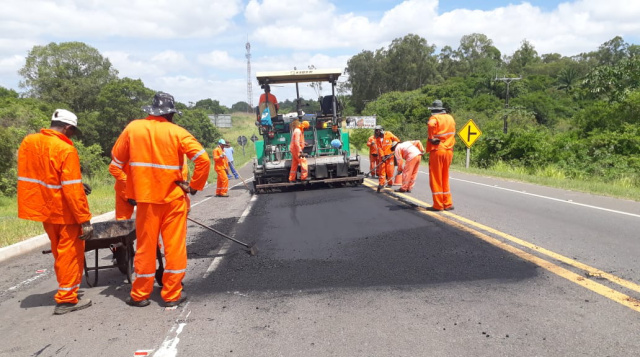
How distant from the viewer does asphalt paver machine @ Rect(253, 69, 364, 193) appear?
12.8 meters

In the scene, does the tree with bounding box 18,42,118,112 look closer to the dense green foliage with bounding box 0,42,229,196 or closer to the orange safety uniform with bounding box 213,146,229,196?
the dense green foliage with bounding box 0,42,229,196

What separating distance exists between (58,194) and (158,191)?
0.91 m

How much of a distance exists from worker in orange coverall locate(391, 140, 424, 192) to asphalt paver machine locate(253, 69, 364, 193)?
2027 mm

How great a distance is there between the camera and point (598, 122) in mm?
22281

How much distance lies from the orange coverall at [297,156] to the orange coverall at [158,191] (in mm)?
7930

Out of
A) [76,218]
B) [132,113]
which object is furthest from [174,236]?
[132,113]

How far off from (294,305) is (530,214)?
5.57m

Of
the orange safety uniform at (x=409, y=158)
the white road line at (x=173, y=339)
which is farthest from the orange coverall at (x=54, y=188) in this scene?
the orange safety uniform at (x=409, y=158)

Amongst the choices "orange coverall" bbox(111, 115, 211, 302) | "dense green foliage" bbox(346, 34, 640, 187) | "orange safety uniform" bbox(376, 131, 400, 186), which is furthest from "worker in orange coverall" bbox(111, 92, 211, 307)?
"dense green foliage" bbox(346, 34, 640, 187)

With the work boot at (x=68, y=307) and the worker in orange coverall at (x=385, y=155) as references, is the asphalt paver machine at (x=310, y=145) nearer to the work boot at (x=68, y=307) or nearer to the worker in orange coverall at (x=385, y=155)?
the worker in orange coverall at (x=385, y=155)

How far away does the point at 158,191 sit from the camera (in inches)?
161

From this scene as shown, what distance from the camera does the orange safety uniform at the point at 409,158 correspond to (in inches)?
423

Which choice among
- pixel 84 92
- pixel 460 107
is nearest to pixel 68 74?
pixel 84 92

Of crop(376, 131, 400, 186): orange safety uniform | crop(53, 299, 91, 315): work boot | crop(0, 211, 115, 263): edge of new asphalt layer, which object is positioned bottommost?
crop(0, 211, 115, 263): edge of new asphalt layer
